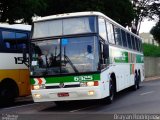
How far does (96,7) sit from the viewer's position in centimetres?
3225

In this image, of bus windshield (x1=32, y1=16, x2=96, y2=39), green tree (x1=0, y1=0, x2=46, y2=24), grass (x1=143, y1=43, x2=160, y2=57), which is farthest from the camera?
grass (x1=143, y1=43, x2=160, y2=57)

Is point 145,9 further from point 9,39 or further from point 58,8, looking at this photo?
point 9,39

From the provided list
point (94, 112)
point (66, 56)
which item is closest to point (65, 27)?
point (66, 56)

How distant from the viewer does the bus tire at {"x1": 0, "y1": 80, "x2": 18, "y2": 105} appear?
18.0 m

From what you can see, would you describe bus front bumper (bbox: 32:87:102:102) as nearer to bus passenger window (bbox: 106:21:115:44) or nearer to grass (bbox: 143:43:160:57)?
bus passenger window (bbox: 106:21:115:44)

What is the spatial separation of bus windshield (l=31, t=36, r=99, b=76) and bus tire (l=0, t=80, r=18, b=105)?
3421mm

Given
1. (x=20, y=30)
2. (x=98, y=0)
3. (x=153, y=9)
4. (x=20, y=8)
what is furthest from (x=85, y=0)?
(x=153, y=9)

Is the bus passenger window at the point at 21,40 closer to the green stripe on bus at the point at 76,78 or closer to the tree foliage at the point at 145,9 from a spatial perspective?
the green stripe on bus at the point at 76,78

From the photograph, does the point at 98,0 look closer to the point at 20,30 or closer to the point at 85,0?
the point at 85,0

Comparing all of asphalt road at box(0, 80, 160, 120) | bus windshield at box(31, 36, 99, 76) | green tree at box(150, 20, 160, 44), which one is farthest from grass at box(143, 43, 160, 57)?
bus windshield at box(31, 36, 99, 76)

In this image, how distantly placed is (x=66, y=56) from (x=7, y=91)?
4.61 meters

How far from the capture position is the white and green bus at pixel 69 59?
47.8 feet

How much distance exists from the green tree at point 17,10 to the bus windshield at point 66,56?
30.1 feet

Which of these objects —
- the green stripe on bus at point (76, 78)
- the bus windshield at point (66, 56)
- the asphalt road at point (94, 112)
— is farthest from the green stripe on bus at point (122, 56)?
the green stripe on bus at point (76, 78)
